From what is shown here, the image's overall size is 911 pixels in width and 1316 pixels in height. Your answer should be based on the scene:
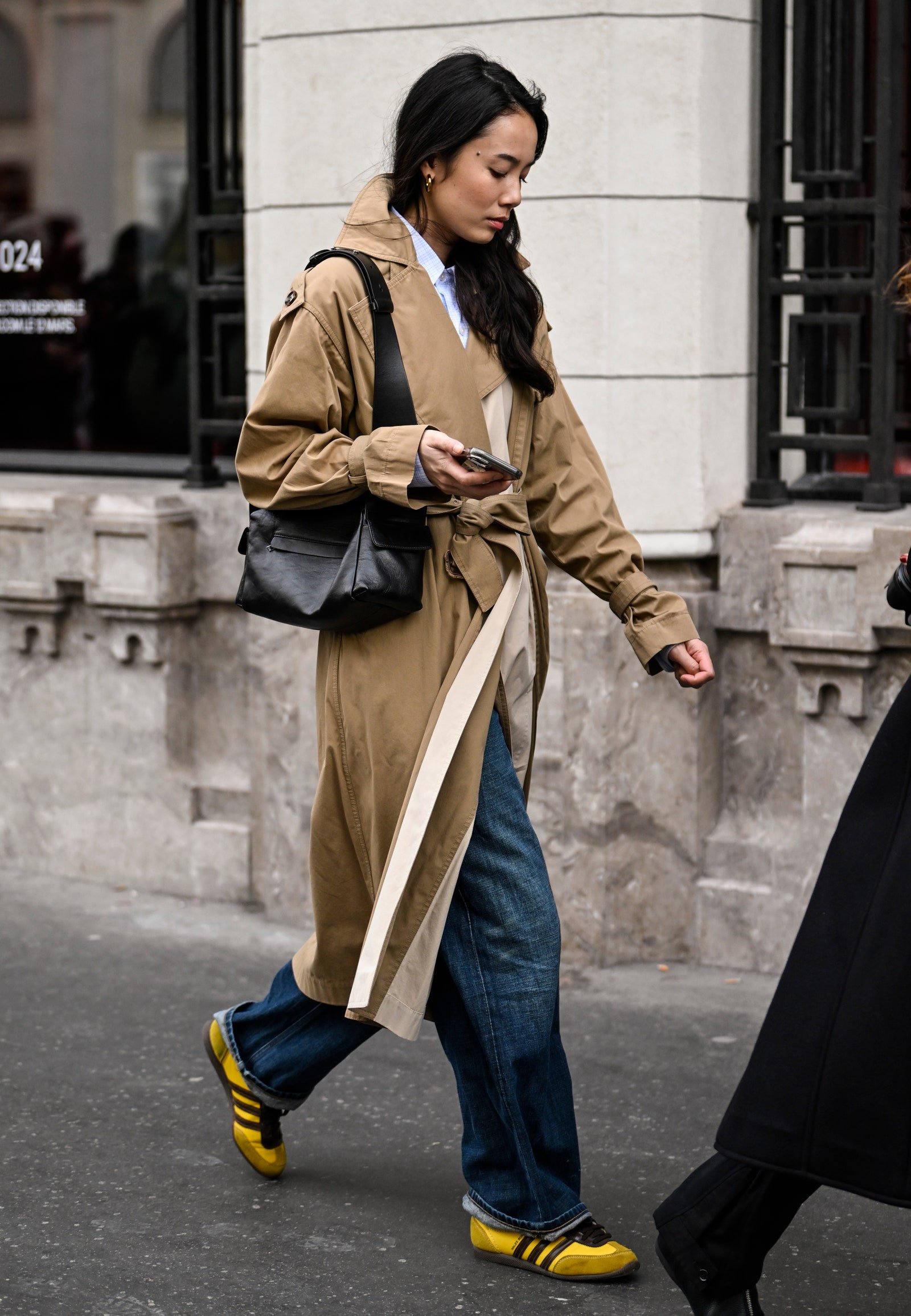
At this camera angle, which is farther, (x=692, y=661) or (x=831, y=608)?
(x=831, y=608)

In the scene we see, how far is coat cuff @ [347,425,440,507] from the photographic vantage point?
327cm

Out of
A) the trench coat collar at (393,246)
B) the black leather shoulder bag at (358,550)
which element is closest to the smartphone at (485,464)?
the black leather shoulder bag at (358,550)

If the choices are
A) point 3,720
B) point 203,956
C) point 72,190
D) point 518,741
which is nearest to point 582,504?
point 518,741

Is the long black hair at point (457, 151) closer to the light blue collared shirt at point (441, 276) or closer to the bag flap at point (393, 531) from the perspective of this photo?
the light blue collared shirt at point (441, 276)

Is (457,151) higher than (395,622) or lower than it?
higher

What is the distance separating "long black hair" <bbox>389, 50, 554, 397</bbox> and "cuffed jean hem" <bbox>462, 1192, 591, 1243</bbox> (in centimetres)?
157

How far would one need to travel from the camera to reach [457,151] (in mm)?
3438

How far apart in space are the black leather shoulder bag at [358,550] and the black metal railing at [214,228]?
9.10 ft

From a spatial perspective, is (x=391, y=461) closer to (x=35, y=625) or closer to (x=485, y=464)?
(x=485, y=464)

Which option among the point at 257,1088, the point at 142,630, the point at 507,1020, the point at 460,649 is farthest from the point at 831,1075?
the point at 142,630

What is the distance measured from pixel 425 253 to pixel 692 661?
36.1 inches

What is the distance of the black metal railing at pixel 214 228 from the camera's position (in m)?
6.20

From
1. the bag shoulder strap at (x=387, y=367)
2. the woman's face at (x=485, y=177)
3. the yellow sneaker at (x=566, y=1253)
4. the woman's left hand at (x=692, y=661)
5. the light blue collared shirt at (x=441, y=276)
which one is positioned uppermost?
the woman's face at (x=485, y=177)

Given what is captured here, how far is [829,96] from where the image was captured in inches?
212
